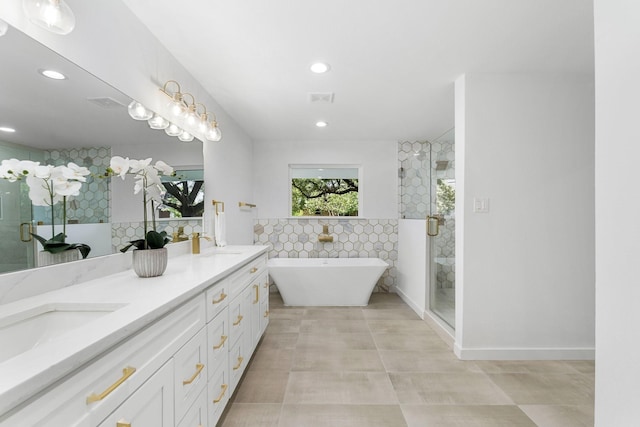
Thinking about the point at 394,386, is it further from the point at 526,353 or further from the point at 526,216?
the point at 526,216

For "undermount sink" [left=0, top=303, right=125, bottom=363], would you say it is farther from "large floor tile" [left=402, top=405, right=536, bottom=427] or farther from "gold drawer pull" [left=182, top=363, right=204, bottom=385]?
"large floor tile" [left=402, top=405, right=536, bottom=427]

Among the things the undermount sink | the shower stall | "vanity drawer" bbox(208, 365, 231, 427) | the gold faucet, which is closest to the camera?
the undermount sink

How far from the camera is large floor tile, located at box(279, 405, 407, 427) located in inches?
66.8

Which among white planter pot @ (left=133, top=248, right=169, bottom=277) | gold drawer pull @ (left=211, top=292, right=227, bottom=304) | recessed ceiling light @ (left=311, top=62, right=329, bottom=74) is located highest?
recessed ceiling light @ (left=311, top=62, right=329, bottom=74)

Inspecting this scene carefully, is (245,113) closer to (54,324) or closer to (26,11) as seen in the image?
(26,11)

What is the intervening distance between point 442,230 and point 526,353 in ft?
3.89

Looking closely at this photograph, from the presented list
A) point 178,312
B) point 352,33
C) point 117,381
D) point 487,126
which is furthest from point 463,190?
point 117,381

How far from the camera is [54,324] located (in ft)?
3.39

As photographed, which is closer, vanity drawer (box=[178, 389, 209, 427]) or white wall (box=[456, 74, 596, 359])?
vanity drawer (box=[178, 389, 209, 427])

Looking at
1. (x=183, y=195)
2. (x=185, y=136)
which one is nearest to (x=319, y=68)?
(x=185, y=136)

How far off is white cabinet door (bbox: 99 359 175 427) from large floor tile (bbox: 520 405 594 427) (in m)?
1.91

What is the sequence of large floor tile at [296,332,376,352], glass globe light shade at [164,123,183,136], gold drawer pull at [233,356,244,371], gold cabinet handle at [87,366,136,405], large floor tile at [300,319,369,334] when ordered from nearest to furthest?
gold cabinet handle at [87,366,136,405]
gold drawer pull at [233,356,244,371]
glass globe light shade at [164,123,183,136]
large floor tile at [296,332,376,352]
large floor tile at [300,319,369,334]

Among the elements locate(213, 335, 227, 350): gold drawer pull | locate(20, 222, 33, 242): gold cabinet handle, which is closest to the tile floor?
locate(213, 335, 227, 350): gold drawer pull

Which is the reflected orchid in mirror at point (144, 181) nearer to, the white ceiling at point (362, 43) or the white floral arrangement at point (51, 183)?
the white floral arrangement at point (51, 183)
